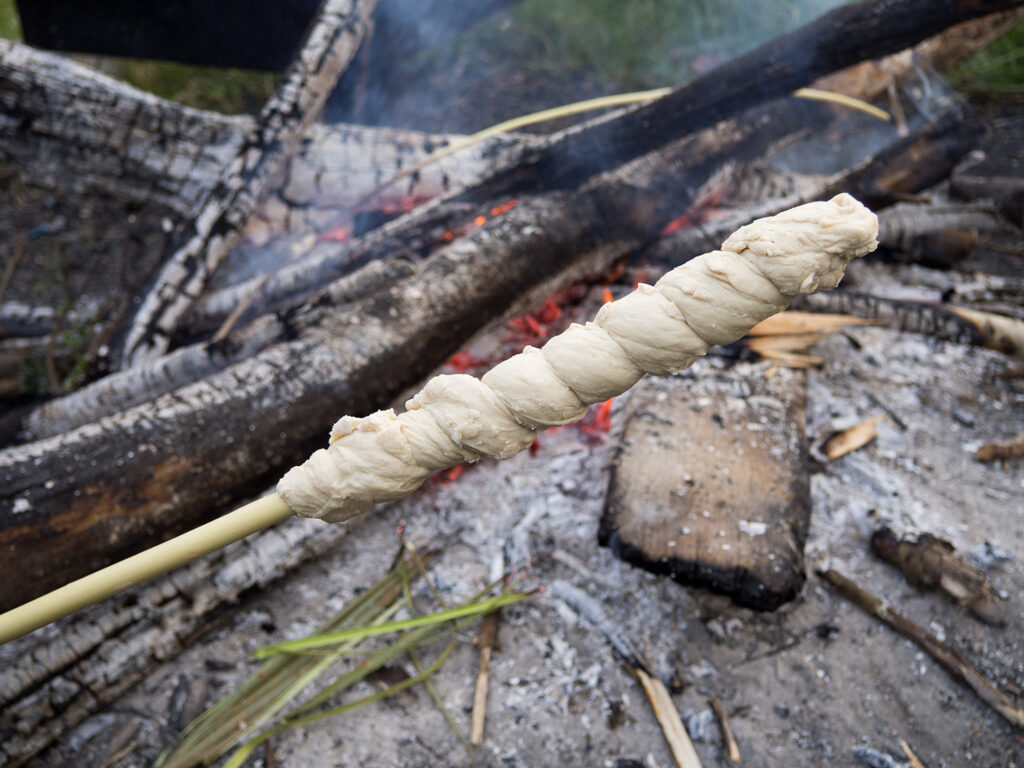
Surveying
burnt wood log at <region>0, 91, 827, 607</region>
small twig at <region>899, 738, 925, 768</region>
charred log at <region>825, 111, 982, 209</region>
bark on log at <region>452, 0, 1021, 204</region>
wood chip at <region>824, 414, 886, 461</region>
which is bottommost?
small twig at <region>899, 738, 925, 768</region>

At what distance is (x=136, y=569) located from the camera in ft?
4.10

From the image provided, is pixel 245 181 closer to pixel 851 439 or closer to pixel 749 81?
pixel 749 81

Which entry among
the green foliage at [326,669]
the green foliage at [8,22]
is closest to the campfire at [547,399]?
the green foliage at [326,669]

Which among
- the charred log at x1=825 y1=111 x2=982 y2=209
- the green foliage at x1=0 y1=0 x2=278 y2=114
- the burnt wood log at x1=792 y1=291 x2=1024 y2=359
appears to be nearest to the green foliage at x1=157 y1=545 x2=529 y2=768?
the burnt wood log at x1=792 y1=291 x2=1024 y2=359

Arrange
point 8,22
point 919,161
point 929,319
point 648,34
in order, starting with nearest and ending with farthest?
1. point 929,319
2. point 919,161
3. point 648,34
4. point 8,22

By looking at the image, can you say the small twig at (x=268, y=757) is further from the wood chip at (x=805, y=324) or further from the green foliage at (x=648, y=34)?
the green foliage at (x=648, y=34)

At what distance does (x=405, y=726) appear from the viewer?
2.07 m

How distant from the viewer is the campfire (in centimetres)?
193

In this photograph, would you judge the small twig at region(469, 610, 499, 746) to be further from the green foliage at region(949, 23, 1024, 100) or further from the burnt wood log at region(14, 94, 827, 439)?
the green foliage at region(949, 23, 1024, 100)

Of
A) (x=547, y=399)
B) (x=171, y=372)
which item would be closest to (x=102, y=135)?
(x=171, y=372)

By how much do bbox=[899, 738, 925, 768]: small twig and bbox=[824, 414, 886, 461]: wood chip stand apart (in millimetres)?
1101

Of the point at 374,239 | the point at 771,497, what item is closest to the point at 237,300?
the point at 374,239

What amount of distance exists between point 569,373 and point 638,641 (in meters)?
1.30

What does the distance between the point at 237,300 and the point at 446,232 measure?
116cm
